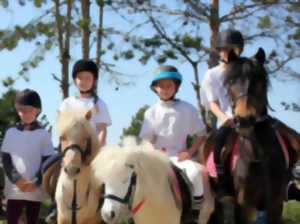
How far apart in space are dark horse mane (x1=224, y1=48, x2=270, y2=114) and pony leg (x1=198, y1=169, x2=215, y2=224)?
1.01 meters

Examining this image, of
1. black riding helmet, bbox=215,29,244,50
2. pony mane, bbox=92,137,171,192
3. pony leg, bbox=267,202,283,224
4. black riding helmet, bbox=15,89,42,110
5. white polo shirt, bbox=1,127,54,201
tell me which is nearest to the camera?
pony mane, bbox=92,137,171,192

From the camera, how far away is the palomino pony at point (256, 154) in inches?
173

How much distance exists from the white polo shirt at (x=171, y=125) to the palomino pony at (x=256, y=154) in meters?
0.66

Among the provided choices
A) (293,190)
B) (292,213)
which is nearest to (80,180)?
(293,190)

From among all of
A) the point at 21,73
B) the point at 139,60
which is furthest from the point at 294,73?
the point at 21,73

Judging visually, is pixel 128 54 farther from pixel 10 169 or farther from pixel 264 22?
pixel 10 169

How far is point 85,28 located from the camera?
12180 mm

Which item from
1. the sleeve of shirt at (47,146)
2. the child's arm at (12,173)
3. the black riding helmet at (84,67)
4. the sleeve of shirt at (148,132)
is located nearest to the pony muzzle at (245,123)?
the sleeve of shirt at (148,132)

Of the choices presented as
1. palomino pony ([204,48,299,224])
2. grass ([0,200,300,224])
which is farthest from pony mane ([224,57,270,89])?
grass ([0,200,300,224])

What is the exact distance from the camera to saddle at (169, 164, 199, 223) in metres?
4.35

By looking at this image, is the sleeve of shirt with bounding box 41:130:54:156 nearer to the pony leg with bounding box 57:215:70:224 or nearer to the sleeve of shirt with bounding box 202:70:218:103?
the pony leg with bounding box 57:215:70:224

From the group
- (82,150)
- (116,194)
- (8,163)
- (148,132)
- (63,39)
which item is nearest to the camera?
(116,194)

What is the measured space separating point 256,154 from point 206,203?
35.3 inches

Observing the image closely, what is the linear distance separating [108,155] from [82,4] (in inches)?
373
